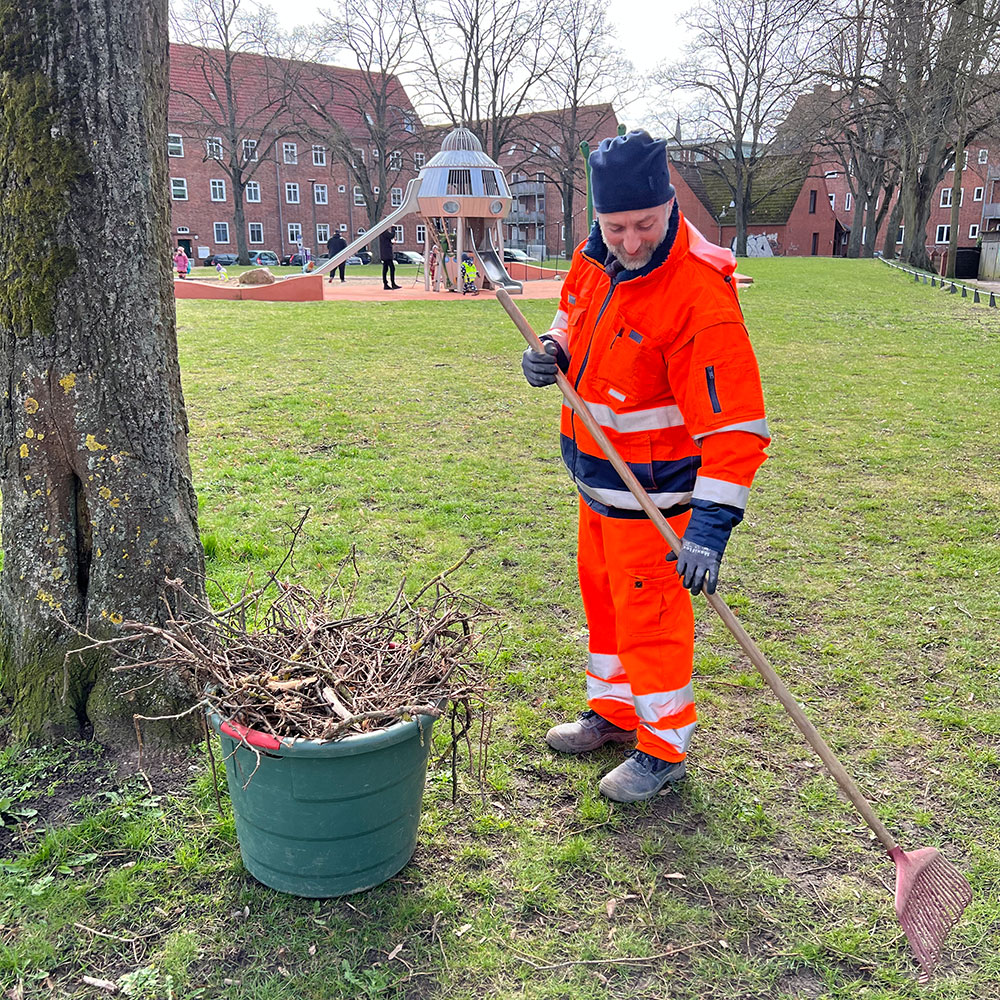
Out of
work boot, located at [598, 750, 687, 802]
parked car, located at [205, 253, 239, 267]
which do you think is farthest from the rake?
parked car, located at [205, 253, 239, 267]

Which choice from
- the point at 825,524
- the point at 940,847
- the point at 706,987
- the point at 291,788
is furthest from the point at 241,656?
the point at 825,524

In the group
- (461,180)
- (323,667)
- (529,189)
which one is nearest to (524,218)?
(529,189)

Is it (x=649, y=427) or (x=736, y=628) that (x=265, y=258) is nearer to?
(x=649, y=427)

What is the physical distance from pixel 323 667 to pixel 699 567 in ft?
3.68

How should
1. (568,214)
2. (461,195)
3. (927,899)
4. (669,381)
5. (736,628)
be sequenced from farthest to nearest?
(568,214), (461,195), (669,381), (736,628), (927,899)

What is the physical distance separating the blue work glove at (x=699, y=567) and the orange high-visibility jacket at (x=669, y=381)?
4 cm

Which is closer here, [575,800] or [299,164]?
[575,800]

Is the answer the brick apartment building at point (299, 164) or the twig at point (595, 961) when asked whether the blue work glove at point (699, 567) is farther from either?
the brick apartment building at point (299, 164)

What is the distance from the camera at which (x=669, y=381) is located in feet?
8.89

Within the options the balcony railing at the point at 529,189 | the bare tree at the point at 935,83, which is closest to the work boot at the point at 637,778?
the bare tree at the point at 935,83

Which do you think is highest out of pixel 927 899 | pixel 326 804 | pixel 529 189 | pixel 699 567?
pixel 529 189

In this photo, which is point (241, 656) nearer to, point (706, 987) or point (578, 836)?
point (578, 836)

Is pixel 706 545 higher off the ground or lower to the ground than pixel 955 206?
lower

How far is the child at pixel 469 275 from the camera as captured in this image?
2150cm
